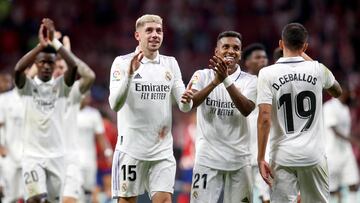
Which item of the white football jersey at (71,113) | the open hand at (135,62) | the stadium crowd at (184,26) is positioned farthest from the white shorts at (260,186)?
the stadium crowd at (184,26)

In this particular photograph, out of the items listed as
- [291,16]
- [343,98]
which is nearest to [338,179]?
[343,98]

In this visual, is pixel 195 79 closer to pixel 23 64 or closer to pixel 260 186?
pixel 23 64

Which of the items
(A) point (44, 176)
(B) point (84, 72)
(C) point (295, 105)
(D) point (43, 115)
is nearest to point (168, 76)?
(C) point (295, 105)

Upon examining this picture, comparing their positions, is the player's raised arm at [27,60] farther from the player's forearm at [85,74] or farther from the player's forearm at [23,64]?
the player's forearm at [85,74]

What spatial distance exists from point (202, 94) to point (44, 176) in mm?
3081

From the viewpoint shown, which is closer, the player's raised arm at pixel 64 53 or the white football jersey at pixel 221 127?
the white football jersey at pixel 221 127

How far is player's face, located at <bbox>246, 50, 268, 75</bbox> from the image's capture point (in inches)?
527

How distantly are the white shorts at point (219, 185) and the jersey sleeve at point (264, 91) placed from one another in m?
1.01

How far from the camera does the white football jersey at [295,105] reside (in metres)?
10.8

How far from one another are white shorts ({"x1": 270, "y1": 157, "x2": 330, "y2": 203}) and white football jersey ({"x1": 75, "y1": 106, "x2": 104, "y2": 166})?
6322 mm

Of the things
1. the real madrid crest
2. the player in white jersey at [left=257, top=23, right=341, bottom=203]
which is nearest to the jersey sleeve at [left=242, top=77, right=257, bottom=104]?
the player in white jersey at [left=257, top=23, right=341, bottom=203]

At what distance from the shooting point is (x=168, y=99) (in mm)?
11320

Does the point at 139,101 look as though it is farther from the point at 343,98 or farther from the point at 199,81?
the point at 343,98

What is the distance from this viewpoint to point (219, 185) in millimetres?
11352
